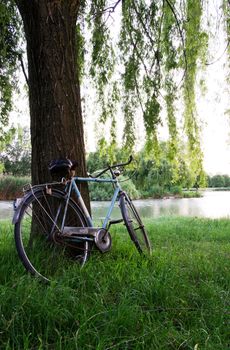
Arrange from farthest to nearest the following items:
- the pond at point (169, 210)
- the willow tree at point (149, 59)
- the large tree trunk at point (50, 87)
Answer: the pond at point (169, 210)
the willow tree at point (149, 59)
the large tree trunk at point (50, 87)

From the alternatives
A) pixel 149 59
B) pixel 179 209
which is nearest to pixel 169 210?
pixel 179 209

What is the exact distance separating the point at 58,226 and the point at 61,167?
42 cm

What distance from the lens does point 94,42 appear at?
530 cm

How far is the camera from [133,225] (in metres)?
3.39

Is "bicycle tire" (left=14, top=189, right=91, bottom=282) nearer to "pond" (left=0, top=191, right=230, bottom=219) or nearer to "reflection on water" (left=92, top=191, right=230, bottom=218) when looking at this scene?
"pond" (left=0, top=191, right=230, bottom=219)

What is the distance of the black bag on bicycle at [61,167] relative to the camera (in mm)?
2906

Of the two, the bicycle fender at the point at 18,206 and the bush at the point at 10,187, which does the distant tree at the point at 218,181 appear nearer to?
the bush at the point at 10,187

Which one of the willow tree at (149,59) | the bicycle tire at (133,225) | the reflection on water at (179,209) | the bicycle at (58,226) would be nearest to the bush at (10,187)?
the reflection on water at (179,209)

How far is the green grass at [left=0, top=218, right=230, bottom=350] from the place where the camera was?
1.74m

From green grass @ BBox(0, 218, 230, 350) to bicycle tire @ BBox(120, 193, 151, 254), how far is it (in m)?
0.30

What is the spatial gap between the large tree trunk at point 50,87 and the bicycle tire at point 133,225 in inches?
17.7

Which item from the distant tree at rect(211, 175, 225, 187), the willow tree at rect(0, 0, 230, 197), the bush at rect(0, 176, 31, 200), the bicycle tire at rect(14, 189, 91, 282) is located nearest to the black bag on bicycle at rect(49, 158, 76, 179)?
the bicycle tire at rect(14, 189, 91, 282)

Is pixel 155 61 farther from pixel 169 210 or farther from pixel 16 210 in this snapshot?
pixel 169 210

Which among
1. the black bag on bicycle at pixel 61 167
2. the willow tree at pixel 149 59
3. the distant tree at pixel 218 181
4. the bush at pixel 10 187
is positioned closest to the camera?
the black bag on bicycle at pixel 61 167
